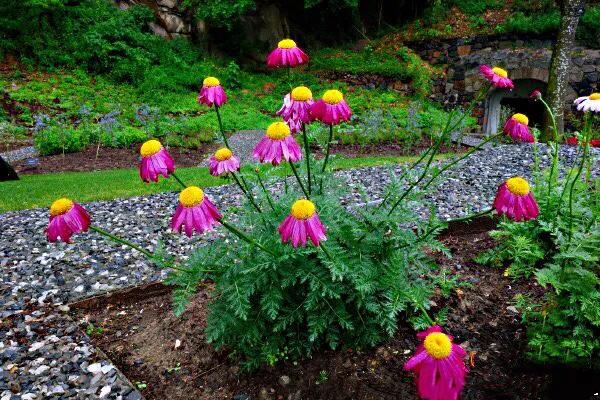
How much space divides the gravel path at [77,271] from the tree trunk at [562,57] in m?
2.71

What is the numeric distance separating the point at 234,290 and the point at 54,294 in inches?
60.4

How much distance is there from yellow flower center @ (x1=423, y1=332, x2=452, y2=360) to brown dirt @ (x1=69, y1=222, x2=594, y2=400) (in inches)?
31.9

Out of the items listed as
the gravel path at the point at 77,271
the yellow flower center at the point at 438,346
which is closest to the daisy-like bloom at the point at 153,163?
the gravel path at the point at 77,271

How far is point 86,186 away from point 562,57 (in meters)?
7.48

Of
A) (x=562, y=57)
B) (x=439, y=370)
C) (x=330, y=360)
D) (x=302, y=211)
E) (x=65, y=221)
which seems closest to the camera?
(x=439, y=370)

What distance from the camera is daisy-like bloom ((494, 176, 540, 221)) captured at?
4.78 ft

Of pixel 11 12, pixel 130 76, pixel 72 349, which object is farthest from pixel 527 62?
pixel 11 12

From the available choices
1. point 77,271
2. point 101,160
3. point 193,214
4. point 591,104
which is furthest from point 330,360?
point 101,160

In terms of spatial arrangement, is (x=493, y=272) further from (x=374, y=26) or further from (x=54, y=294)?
(x=374, y=26)

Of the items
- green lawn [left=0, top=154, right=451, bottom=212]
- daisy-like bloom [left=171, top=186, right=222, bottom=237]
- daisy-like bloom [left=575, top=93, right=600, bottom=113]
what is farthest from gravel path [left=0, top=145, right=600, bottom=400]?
daisy-like bloom [left=171, top=186, right=222, bottom=237]

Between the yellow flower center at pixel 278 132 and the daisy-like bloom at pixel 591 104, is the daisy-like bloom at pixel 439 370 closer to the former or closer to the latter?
the yellow flower center at pixel 278 132

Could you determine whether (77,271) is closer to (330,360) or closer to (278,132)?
(330,360)

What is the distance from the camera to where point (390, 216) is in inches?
74.9

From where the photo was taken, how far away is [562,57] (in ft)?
24.6
